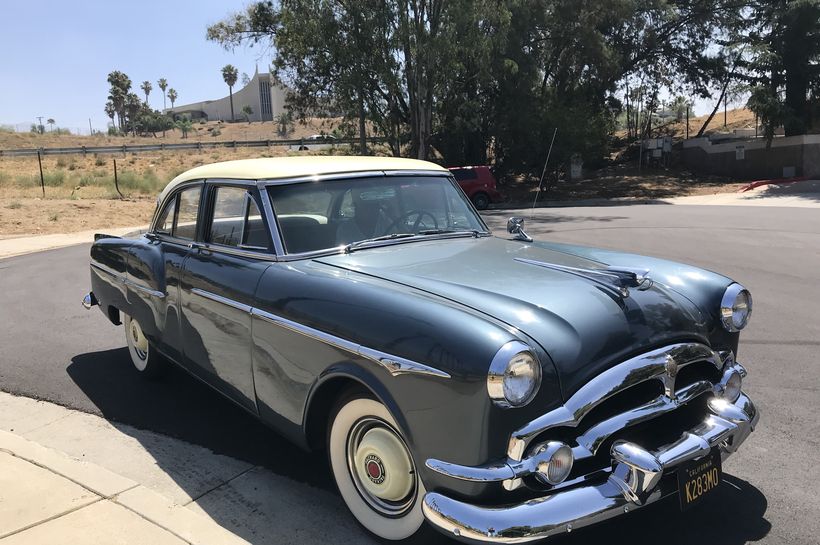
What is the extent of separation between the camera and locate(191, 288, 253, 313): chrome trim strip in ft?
10.9

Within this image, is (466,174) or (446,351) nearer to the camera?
(446,351)

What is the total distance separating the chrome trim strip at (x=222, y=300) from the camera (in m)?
3.33

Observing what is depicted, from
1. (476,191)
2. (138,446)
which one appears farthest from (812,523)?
(476,191)

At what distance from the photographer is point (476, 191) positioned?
24.1 m

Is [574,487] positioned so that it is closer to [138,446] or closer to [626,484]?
[626,484]

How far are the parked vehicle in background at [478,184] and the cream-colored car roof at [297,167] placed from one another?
64.9ft

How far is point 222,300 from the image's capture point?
3.53m

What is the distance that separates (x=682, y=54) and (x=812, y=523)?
36843mm

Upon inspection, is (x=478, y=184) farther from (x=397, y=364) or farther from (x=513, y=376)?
(x=513, y=376)

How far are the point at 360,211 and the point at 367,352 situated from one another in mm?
1367

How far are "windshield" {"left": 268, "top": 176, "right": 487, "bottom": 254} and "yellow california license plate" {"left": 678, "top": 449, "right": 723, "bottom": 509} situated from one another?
6.45 ft

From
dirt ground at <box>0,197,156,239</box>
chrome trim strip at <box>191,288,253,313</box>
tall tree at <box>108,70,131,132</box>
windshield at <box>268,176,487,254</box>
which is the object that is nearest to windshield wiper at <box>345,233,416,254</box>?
windshield at <box>268,176,487,254</box>

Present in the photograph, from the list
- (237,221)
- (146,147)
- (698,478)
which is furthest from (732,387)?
(146,147)

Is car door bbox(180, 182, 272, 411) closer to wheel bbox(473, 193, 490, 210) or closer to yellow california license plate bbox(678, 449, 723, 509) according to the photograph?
yellow california license plate bbox(678, 449, 723, 509)
